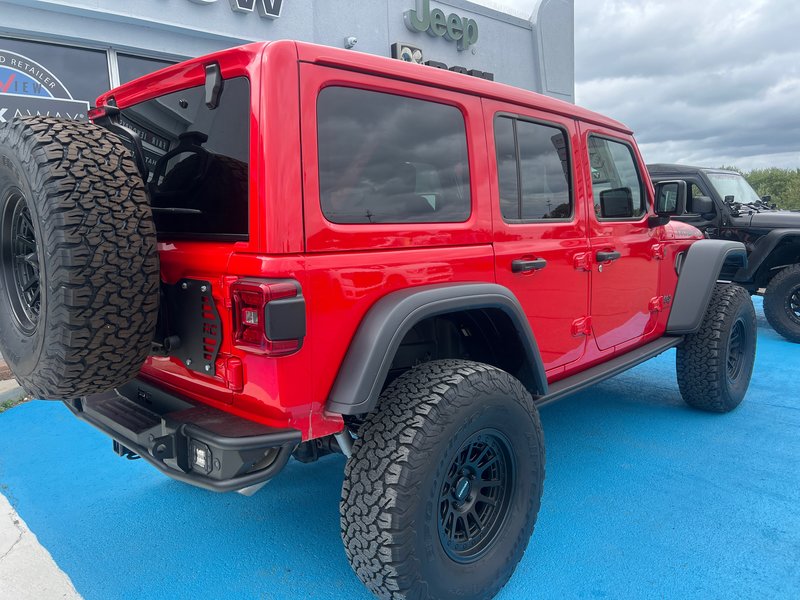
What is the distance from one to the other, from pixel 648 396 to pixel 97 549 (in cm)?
Result: 400

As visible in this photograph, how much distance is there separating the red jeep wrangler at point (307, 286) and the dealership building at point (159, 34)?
3.88 metres

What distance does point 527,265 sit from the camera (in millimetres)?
2564

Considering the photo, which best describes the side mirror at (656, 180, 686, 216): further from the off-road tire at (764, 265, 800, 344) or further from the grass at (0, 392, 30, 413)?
the grass at (0, 392, 30, 413)

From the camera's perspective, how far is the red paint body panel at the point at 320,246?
1760 mm

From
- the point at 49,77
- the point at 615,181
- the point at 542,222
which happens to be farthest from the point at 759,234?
the point at 49,77

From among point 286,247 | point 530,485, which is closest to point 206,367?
point 286,247

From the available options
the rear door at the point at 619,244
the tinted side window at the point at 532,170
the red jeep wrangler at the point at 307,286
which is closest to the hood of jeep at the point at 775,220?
the rear door at the point at 619,244

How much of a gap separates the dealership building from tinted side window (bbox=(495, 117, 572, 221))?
3424mm

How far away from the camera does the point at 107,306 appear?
177cm

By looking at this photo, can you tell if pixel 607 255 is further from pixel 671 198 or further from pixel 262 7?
pixel 262 7

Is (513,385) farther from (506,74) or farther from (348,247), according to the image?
(506,74)

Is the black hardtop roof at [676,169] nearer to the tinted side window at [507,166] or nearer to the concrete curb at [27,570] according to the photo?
the tinted side window at [507,166]

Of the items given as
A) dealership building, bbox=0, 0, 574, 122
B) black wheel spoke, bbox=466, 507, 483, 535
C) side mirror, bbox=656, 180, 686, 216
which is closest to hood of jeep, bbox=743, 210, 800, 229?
side mirror, bbox=656, 180, 686, 216

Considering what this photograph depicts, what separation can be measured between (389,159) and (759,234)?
20.6 feet
